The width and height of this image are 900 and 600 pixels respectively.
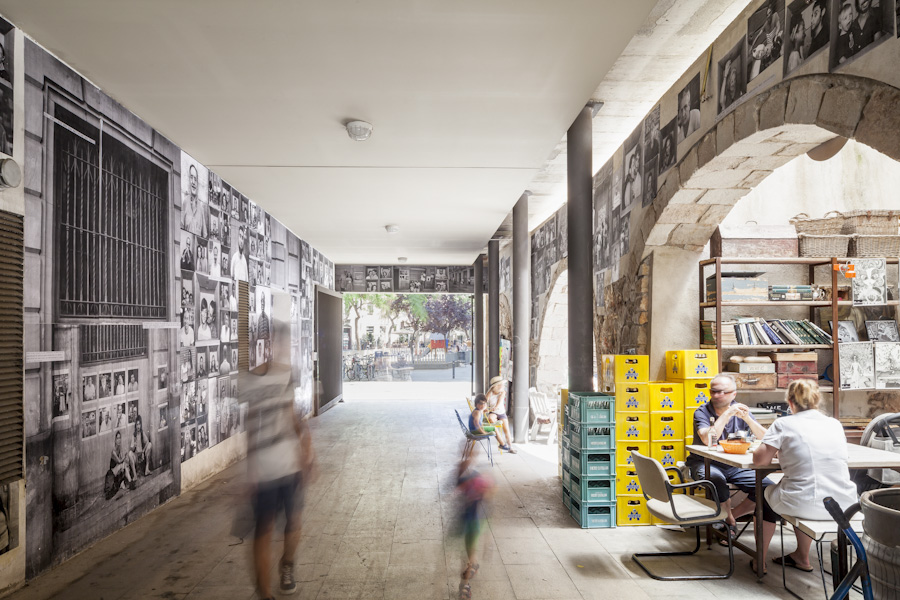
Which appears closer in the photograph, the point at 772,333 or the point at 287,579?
the point at 287,579

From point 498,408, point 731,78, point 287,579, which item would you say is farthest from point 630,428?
point 498,408

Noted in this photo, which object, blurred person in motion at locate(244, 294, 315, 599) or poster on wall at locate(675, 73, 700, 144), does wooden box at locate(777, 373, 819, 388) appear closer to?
poster on wall at locate(675, 73, 700, 144)

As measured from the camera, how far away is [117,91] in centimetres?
414

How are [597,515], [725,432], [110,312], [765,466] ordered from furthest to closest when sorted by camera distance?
[597,515] → [725,432] → [110,312] → [765,466]

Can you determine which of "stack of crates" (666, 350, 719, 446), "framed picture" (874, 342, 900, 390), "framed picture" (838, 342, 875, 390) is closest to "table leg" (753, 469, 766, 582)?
"stack of crates" (666, 350, 719, 446)

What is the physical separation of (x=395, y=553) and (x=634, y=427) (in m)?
2.11

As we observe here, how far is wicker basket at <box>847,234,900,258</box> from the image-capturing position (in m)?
5.21

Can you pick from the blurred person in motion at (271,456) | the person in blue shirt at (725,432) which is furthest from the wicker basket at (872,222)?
the blurred person in motion at (271,456)

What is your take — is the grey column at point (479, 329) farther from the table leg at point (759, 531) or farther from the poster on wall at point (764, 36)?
the table leg at point (759, 531)

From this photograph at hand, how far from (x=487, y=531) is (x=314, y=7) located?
3740 millimetres

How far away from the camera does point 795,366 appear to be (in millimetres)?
5066

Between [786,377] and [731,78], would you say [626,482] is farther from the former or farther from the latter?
[731,78]

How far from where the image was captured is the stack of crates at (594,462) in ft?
15.3

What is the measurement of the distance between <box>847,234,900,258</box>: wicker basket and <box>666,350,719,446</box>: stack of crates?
171 centimetres
